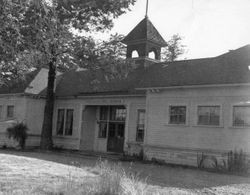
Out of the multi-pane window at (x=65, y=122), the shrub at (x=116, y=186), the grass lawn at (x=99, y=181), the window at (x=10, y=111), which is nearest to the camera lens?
the shrub at (x=116, y=186)

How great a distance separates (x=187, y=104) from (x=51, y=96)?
10.1 meters

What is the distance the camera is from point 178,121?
21812mm

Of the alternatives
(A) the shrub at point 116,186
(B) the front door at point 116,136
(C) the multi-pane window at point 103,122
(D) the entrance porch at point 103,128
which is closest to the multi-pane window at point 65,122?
(D) the entrance porch at point 103,128

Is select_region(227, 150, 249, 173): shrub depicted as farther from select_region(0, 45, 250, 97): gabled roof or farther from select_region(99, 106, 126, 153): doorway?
select_region(99, 106, 126, 153): doorway

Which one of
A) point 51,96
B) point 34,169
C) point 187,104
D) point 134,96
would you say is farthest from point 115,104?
point 34,169

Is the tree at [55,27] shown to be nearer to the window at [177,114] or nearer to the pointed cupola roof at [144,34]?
the pointed cupola roof at [144,34]

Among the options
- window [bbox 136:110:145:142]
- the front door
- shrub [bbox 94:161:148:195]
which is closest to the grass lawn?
shrub [bbox 94:161:148:195]

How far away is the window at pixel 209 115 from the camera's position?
798 inches

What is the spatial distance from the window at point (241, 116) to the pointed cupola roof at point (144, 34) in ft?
34.8

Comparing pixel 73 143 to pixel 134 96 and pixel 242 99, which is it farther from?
pixel 242 99

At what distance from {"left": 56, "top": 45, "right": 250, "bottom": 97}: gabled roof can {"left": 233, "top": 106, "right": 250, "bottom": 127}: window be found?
4.19 feet

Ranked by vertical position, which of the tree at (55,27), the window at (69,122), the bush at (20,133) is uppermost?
the tree at (55,27)

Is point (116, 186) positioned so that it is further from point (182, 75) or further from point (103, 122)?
point (103, 122)

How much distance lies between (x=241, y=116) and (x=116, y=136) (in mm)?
10460
